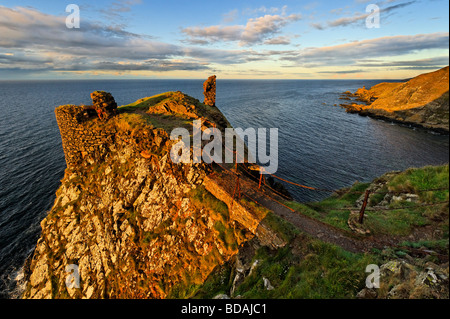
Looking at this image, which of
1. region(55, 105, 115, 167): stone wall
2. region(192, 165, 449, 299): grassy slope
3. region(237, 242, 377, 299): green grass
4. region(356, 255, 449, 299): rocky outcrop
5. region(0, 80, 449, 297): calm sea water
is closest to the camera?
region(356, 255, 449, 299): rocky outcrop

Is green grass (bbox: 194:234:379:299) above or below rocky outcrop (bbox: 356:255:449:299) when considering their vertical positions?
below

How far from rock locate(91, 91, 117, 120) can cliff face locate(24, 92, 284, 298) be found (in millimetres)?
820

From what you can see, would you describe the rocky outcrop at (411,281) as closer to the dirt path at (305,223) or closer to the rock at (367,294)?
the rock at (367,294)

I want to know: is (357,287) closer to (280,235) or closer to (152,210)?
(280,235)

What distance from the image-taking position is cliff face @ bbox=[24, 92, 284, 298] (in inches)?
587

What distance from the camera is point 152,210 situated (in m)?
18.6

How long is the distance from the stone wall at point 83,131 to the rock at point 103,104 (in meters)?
0.84

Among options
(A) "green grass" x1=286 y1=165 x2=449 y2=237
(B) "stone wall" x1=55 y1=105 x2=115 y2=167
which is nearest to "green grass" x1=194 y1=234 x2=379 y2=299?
(A) "green grass" x1=286 y1=165 x2=449 y2=237

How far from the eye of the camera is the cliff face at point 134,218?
14898 mm

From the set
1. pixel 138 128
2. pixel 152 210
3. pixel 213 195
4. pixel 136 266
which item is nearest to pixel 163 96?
pixel 138 128

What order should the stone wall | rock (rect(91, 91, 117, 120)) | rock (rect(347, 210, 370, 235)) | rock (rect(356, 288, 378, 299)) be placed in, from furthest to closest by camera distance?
rock (rect(91, 91, 117, 120)), the stone wall, rock (rect(347, 210, 370, 235)), rock (rect(356, 288, 378, 299))

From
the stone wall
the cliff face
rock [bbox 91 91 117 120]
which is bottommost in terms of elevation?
the cliff face

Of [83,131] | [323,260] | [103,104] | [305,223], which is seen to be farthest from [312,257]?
[83,131]

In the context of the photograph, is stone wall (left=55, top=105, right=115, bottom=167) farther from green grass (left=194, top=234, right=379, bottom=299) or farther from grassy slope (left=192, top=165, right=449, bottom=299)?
green grass (left=194, top=234, right=379, bottom=299)
